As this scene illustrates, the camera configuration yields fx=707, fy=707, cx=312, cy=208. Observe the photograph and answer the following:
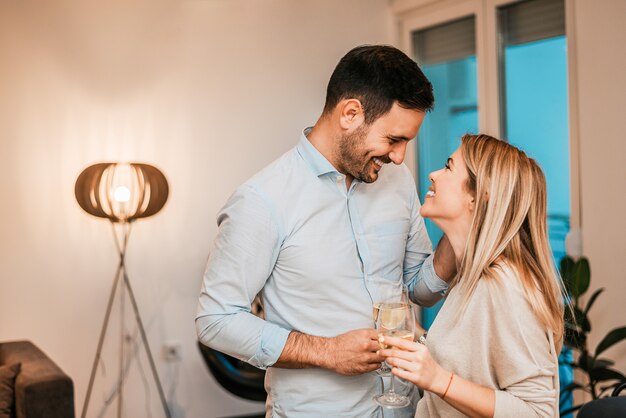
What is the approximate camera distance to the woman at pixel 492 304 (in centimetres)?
152

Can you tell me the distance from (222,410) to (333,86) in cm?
314

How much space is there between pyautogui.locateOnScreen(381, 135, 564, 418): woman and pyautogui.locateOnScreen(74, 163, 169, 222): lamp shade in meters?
2.32

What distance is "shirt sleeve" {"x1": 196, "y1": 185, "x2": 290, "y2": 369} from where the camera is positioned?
1707 mm

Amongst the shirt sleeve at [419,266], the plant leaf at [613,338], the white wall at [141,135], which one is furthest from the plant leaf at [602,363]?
the white wall at [141,135]

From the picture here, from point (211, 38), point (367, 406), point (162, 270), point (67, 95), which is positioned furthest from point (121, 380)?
point (367, 406)

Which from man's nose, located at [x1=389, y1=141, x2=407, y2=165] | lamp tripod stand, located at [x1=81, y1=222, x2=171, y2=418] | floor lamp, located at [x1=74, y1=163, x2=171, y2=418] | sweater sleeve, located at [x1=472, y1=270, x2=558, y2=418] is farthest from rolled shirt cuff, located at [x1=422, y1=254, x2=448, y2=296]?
lamp tripod stand, located at [x1=81, y1=222, x2=171, y2=418]

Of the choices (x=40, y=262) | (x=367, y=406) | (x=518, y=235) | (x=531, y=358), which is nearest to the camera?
(x=531, y=358)

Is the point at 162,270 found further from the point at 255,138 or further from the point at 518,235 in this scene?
the point at 518,235

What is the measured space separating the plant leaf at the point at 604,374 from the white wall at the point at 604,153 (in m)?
0.21

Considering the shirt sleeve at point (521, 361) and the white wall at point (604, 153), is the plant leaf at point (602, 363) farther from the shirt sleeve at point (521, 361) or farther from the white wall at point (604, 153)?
the shirt sleeve at point (521, 361)

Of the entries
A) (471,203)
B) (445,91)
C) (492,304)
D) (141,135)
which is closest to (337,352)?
(492,304)

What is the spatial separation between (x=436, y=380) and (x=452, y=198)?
1.52 feet

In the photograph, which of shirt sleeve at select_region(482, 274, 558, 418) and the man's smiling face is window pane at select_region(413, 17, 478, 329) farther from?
shirt sleeve at select_region(482, 274, 558, 418)

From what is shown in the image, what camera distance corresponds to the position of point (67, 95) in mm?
3971
